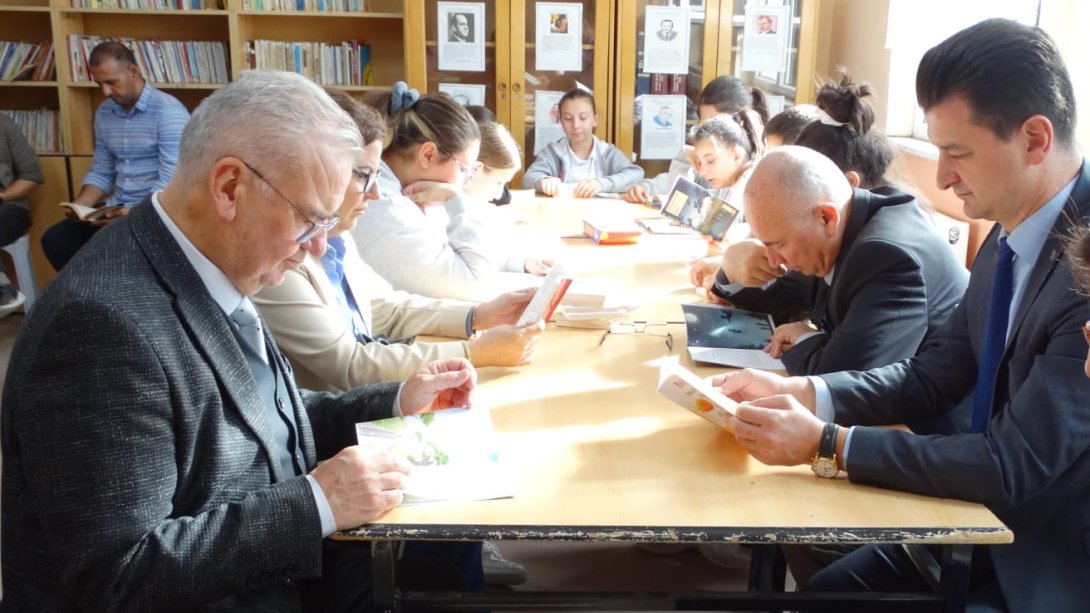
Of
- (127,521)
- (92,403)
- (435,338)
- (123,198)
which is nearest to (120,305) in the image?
(92,403)

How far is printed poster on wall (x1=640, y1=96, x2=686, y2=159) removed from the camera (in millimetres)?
5762

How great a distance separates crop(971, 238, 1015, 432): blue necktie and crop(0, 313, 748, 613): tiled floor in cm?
120

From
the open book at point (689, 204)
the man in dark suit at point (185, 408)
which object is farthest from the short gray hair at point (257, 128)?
the open book at point (689, 204)

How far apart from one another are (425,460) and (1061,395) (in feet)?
3.11

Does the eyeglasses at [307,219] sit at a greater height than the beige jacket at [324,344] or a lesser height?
greater

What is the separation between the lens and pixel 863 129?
240 cm

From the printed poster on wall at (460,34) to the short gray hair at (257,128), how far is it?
435 centimetres

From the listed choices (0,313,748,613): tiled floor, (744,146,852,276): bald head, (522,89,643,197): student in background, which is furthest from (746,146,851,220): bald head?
(522,89,643,197): student in background

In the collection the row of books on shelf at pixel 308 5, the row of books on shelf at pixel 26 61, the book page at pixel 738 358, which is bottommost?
the book page at pixel 738 358

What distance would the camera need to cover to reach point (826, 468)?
4.81 ft

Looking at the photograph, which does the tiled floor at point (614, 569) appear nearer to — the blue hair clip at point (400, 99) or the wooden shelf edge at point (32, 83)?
the blue hair clip at point (400, 99)

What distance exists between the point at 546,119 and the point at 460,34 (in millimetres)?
713

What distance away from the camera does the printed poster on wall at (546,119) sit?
225 inches

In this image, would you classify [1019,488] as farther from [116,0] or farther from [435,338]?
[116,0]
